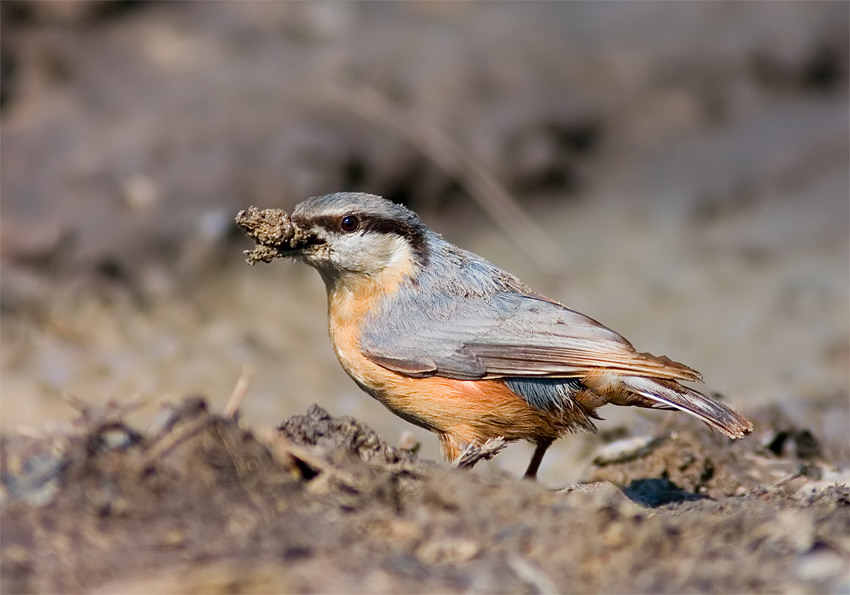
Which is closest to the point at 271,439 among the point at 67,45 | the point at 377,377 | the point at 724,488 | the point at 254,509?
the point at 254,509

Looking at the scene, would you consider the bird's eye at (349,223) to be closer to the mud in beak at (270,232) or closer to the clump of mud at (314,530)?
the mud in beak at (270,232)

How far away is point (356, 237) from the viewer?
5980mm

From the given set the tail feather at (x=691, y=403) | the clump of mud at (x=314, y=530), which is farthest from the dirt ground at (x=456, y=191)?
the clump of mud at (x=314, y=530)

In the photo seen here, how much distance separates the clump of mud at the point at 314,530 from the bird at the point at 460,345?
1218 millimetres

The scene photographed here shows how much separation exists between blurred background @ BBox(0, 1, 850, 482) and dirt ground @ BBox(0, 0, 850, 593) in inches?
1.1

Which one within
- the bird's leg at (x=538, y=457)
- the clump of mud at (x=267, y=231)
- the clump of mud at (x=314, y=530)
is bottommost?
the clump of mud at (x=314, y=530)

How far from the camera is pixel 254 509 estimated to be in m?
3.77

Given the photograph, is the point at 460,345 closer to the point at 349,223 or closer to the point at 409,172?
the point at 349,223

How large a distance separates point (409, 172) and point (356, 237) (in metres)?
5.79

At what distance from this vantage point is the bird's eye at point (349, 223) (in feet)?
19.5

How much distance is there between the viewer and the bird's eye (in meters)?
5.94

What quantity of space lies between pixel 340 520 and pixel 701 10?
11250 mm

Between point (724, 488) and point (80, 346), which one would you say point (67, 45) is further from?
point (724, 488)

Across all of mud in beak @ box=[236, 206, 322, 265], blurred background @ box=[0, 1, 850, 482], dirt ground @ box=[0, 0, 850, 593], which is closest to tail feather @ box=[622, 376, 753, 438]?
dirt ground @ box=[0, 0, 850, 593]
